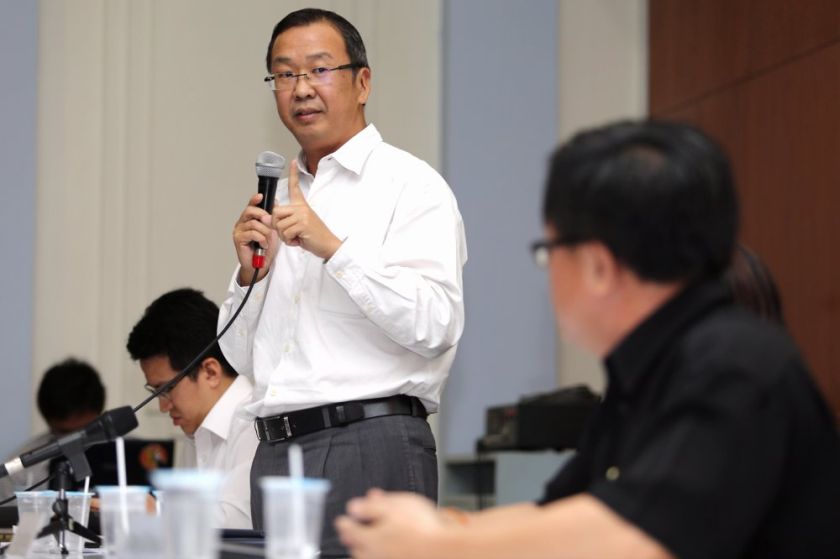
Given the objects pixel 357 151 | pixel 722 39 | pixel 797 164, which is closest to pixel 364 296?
pixel 357 151

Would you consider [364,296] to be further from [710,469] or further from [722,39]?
[722,39]

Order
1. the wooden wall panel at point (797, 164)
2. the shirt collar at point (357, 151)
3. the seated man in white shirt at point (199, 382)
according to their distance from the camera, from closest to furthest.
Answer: the shirt collar at point (357, 151)
the seated man in white shirt at point (199, 382)
the wooden wall panel at point (797, 164)

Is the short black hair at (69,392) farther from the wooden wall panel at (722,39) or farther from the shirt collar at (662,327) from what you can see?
the shirt collar at (662,327)

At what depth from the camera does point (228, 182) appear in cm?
449

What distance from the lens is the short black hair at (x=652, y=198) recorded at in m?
1.09

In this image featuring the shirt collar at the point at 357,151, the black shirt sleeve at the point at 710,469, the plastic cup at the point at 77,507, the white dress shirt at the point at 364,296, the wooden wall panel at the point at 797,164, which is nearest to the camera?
the black shirt sleeve at the point at 710,469

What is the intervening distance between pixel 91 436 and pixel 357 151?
1.00 m

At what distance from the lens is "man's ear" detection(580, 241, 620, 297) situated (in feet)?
3.70

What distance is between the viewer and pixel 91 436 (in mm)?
1702

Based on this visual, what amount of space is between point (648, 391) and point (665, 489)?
0.17 meters

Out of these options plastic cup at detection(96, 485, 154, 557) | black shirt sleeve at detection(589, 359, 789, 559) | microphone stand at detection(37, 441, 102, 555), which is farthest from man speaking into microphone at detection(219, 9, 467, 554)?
black shirt sleeve at detection(589, 359, 789, 559)

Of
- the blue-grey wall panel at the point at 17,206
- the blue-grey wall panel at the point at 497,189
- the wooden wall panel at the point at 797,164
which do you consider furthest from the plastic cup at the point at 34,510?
the blue-grey wall panel at the point at 497,189

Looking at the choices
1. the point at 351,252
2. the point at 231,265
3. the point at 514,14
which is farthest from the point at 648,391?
the point at 514,14

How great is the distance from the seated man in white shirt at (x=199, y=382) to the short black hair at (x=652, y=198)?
166cm
